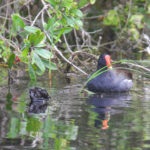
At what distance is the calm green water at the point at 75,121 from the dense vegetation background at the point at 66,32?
0.64m

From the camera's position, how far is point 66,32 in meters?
7.15

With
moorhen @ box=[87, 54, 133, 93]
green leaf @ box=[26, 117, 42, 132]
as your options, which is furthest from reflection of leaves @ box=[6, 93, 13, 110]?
moorhen @ box=[87, 54, 133, 93]

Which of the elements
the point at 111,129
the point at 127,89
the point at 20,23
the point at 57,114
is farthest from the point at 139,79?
the point at 111,129

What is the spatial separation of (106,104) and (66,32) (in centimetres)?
139

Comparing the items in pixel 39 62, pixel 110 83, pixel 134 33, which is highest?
pixel 134 33

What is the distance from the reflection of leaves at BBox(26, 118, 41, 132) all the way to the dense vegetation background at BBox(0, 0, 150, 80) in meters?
1.75

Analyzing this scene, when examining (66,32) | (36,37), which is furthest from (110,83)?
(36,37)

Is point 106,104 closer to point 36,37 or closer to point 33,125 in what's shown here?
point 36,37

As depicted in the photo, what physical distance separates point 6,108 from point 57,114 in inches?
29.8

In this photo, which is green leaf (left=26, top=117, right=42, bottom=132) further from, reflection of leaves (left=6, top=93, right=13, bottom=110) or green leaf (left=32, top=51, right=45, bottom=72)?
green leaf (left=32, top=51, right=45, bottom=72)

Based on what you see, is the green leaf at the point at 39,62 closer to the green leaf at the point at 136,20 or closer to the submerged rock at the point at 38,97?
the submerged rock at the point at 38,97

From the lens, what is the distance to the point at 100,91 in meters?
7.74

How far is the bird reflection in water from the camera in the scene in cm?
534

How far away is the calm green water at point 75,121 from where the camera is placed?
439cm
